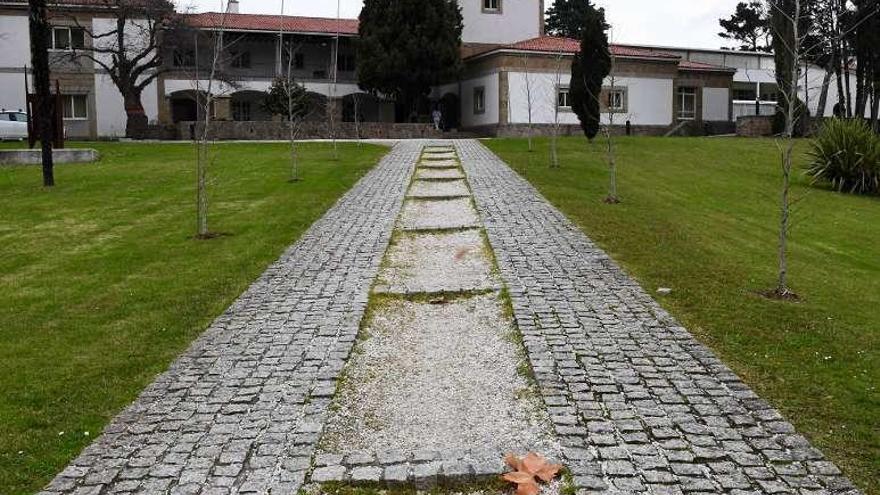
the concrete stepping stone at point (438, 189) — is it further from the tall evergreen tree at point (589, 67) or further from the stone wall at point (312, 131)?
the stone wall at point (312, 131)

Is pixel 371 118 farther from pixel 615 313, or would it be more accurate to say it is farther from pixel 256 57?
pixel 615 313

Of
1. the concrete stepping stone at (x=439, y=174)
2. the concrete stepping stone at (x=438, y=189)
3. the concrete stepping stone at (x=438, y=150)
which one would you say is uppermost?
the concrete stepping stone at (x=438, y=150)

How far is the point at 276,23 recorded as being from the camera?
4262cm

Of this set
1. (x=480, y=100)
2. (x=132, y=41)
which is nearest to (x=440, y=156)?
(x=480, y=100)

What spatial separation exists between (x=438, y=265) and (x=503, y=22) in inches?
1441

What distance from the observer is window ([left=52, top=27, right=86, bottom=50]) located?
38875 mm

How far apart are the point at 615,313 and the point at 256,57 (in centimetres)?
3984

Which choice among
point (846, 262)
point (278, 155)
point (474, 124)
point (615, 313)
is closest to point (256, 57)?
point (474, 124)

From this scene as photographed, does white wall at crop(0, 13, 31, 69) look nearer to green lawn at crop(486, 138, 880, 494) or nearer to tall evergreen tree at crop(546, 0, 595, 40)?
green lawn at crop(486, 138, 880, 494)

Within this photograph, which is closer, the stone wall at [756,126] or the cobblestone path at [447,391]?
the cobblestone path at [447,391]

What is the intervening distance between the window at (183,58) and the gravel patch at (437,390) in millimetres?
33542

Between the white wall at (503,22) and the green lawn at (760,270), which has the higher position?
the white wall at (503,22)

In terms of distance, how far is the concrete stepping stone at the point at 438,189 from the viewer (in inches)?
616

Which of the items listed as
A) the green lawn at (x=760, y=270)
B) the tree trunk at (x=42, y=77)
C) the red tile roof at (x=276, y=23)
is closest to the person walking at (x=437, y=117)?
the red tile roof at (x=276, y=23)
